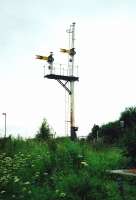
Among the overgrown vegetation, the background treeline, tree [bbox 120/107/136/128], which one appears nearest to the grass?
the overgrown vegetation

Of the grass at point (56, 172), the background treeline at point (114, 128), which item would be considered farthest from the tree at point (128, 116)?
the grass at point (56, 172)

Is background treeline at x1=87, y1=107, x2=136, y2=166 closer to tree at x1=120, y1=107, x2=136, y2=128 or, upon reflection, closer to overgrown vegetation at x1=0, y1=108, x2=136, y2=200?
tree at x1=120, y1=107, x2=136, y2=128

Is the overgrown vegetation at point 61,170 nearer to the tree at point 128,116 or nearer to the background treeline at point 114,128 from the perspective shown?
the background treeline at point 114,128

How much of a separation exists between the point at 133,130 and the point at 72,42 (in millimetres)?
31980

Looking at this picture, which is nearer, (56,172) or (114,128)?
(56,172)

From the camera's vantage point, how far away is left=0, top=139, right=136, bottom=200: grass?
1392cm

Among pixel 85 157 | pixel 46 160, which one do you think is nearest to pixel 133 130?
pixel 85 157

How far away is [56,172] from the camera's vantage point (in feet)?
55.0

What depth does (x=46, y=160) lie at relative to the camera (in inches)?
705

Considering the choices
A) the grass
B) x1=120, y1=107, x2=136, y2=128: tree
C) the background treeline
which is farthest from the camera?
x1=120, y1=107, x2=136, y2=128: tree

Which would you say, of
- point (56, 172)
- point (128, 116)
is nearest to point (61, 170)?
point (56, 172)

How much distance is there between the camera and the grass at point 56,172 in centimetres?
1392

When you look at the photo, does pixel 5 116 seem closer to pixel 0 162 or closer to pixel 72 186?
pixel 0 162

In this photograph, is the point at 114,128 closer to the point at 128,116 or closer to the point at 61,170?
the point at 128,116
